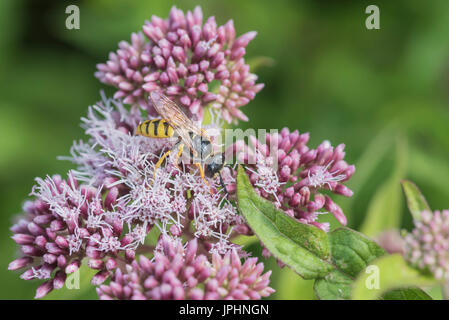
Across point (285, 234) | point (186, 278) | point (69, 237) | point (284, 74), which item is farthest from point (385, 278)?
point (284, 74)

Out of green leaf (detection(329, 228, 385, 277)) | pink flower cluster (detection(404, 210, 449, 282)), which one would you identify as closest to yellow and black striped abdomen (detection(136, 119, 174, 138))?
green leaf (detection(329, 228, 385, 277))

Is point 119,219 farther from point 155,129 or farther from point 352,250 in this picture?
point 352,250

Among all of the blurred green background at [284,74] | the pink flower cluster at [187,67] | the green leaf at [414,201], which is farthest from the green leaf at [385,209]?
the pink flower cluster at [187,67]

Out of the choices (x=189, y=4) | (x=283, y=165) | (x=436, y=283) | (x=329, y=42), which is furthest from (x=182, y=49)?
(x=329, y=42)

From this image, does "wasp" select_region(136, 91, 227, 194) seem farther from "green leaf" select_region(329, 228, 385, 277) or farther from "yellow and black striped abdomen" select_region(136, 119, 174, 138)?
"green leaf" select_region(329, 228, 385, 277)

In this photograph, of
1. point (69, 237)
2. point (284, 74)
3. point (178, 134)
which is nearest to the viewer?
point (69, 237)
